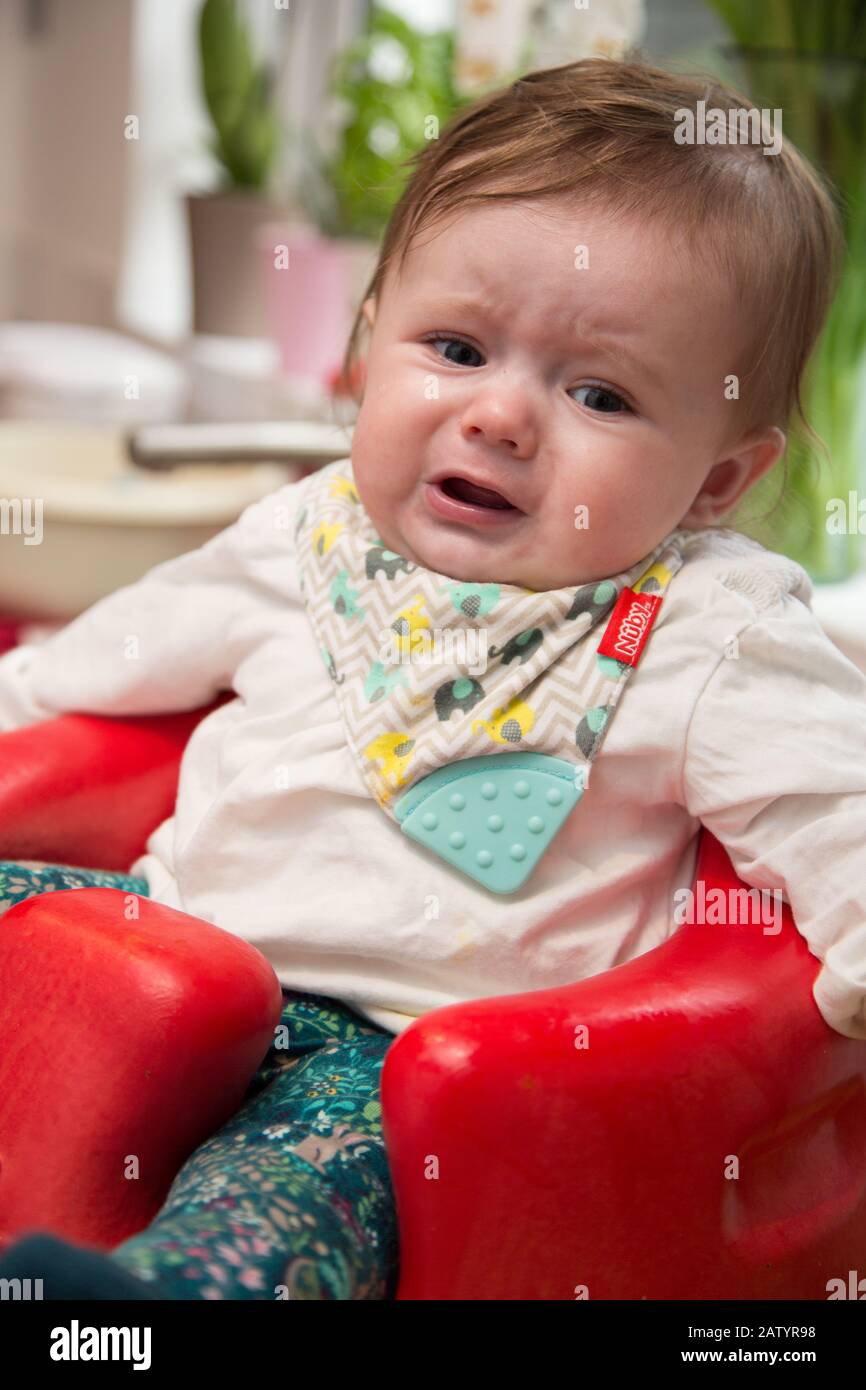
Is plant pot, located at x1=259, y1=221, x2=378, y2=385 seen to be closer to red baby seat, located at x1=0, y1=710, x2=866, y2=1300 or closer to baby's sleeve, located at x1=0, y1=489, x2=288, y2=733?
baby's sleeve, located at x1=0, y1=489, x2=288, y2=733

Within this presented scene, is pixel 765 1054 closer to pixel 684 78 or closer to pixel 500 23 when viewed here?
pixel 684 78

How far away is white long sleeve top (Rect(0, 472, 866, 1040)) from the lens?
828 mm

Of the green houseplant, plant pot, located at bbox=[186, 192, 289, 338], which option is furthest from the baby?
plant pot, located at bbox=[186, 192, 289, 338]

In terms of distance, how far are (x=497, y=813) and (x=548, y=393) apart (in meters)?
0.24

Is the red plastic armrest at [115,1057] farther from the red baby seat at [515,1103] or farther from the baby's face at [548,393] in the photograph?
the baby's face at [548,393]

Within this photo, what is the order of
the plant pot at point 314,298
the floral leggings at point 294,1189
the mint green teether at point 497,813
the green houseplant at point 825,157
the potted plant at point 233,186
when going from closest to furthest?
1. the floral leggings at point 294,1189
2. the mint green teether at point 497,813
3. the green houseplant at point 825,157
4. the plant pot at point 314,298
5. the potted plant at point 233,186

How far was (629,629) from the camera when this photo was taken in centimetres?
88

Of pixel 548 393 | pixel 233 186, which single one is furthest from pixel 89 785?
pixel 233 186

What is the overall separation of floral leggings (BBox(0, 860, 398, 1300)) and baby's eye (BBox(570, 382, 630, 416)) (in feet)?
1.27

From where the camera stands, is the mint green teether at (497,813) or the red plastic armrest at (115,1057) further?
the mint green teether at (497,813)

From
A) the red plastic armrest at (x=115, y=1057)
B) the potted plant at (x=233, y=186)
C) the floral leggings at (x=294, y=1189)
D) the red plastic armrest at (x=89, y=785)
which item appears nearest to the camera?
the floral leggings at (x=294, y=1189)

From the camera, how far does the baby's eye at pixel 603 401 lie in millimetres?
868

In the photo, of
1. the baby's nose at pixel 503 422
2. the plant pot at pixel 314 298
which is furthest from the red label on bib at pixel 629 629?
the plant pot at pixel 314 298

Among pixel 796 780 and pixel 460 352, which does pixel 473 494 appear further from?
pixel 796 780
